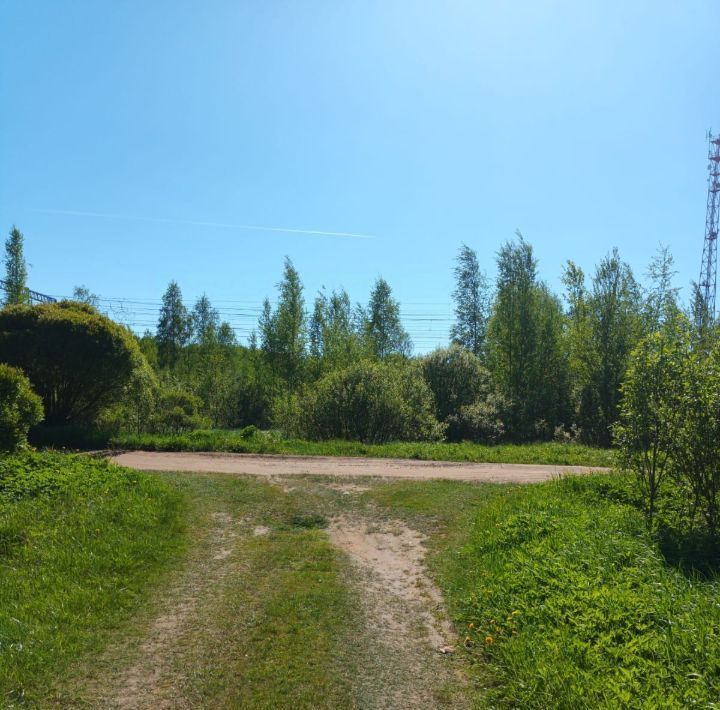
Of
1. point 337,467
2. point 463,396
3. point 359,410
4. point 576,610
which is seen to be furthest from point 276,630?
point 463,396

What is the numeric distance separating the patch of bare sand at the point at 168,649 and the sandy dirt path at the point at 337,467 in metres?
5.44

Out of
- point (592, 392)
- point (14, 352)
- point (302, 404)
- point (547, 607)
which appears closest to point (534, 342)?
point (592, 392)

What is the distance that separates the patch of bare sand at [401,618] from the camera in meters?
4.09

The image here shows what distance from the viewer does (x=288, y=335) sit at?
33969 mm

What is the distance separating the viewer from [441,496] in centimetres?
991

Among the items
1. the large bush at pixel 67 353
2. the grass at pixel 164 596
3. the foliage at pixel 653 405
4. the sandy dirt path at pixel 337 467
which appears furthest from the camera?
the large bush at pixel 67 353

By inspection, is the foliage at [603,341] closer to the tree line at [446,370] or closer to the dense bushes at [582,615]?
the tree line at [446,370]

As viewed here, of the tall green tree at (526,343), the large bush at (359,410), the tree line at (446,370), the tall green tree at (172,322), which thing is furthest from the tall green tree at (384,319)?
the tall green tree at (172,322)

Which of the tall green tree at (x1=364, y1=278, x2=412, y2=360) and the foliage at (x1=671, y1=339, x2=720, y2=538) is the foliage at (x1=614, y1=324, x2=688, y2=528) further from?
the tall green tree at (x1=364, y1=278, x2=412, y2=360)

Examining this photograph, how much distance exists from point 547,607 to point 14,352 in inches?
636

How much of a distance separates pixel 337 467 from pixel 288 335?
21728 mm

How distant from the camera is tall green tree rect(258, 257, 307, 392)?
3391cm

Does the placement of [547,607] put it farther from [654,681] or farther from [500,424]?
[500,424]

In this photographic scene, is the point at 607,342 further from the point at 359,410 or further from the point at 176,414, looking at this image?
the point at 176,414
